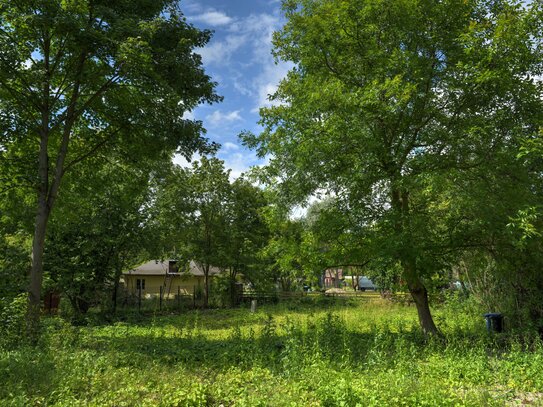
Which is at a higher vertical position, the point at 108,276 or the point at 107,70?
the point at 107,70

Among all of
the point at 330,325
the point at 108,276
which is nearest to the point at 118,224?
the point at 108,276

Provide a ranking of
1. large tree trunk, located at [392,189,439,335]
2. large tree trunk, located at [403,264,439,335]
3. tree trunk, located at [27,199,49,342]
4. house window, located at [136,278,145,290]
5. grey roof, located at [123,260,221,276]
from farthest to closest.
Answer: house window, located at [136,278,145,290]
grey roof, located at [123,260,221,276]
large tree trunk, located at [403,264,439,335]
tree trunk, located at [27,199,49,342]
large tree trunk, located at [392,189,439,335]

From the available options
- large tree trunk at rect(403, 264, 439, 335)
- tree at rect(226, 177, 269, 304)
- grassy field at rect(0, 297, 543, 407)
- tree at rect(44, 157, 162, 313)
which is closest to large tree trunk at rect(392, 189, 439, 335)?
large tree trunk at rect(403, 264, 439, 335)

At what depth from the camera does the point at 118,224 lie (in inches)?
795

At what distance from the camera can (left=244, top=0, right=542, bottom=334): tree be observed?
27.3 ft

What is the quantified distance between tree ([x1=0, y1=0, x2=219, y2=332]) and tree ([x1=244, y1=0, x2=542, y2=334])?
112 inches

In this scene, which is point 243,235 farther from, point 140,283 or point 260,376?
point 260,376

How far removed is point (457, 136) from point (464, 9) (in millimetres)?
3186

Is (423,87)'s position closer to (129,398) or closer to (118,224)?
(129,398)

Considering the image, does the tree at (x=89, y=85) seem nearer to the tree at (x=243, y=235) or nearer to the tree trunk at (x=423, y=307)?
the tree trunk at (x=423, y=307)

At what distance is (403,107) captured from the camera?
8633mm

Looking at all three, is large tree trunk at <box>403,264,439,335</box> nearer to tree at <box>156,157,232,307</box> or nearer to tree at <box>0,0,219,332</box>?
tree at <box>0,0,219,332</box>

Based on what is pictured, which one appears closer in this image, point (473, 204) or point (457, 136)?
point (473, 204)

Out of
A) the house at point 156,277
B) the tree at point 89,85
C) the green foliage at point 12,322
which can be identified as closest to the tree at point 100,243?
the tree at point 89,85
